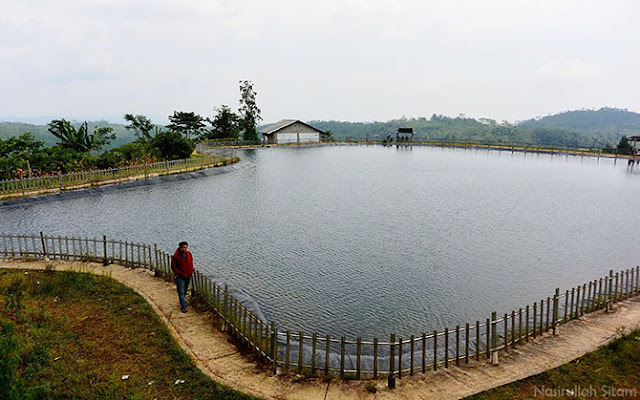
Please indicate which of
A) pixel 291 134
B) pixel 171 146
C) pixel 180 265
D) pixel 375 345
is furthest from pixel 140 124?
pixel 375 345

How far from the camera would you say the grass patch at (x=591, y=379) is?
849 centimetres

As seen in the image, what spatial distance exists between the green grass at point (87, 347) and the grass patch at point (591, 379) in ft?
19.4

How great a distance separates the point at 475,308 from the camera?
13.8 m

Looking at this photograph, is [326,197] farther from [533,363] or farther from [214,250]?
[533,363]

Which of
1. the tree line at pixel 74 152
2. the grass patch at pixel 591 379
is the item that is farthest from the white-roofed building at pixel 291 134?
the grass patch at pixel 591 379

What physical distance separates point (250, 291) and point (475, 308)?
785cm

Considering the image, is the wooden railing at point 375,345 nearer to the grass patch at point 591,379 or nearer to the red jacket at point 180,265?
the red jacket at point 180,265

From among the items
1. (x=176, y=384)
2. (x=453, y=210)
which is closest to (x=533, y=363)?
(x=176, y=384)

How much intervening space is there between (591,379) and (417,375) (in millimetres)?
3728

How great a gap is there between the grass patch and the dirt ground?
0.76 ft

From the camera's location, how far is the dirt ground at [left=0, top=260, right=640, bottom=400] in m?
8.73

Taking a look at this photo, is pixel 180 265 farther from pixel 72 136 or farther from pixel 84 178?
pixel 72 136

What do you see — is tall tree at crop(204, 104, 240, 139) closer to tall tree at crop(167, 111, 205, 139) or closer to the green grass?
tall tree at crop(167, 111, 205, 139)

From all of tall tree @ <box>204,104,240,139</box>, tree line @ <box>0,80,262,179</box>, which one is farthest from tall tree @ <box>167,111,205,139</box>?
tree line @ <box>0,80,262,179</box>
